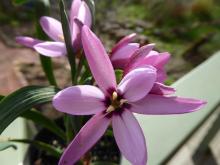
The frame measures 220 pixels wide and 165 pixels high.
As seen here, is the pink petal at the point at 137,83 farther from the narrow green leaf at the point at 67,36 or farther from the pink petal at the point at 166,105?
the narrow green leaf at the point at 67,36

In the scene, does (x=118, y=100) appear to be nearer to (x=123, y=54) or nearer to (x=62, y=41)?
(x=123, y=54)

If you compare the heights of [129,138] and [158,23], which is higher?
[129,138]

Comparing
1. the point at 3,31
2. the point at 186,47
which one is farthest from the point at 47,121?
the point at 3,31

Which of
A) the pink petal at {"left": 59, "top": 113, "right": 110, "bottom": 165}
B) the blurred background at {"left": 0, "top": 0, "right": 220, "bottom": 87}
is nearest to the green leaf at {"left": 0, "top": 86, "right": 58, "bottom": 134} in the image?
the pink petal at {"left": 59, "top": 113, "right": 110, "bottom": 165}

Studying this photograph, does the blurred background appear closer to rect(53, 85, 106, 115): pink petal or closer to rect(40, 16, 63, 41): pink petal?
rect(40, 16, 63, 41): pink petal

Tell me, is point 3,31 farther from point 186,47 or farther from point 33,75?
point 186,47

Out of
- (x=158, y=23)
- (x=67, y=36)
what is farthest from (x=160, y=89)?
(x=158, y=23)
